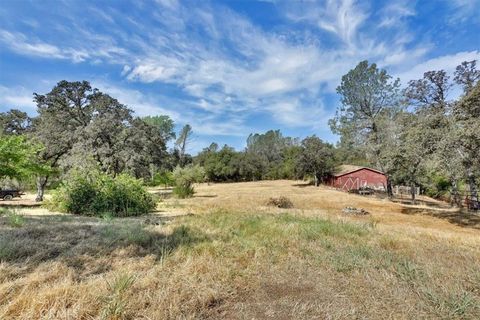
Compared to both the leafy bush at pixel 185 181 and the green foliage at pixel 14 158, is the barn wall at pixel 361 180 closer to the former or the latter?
the leafy bush at pixel 185 181

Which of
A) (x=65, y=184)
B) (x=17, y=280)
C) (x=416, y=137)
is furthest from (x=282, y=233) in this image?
(x=416, y=137)

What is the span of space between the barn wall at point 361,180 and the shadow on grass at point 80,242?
37.7m

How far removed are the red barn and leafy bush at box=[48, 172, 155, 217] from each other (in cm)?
3396

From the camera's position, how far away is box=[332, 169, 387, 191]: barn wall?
133 ft

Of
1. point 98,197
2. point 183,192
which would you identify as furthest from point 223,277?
point 183,192

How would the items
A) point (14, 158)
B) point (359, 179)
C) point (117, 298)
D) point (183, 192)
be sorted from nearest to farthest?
point (117, 298)
point (14, 158)
point (183, 192)
point (359, 179)

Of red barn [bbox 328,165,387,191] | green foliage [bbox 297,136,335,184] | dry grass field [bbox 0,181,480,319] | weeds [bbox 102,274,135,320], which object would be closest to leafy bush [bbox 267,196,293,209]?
dry grass field [bbox 0,181,480,319]

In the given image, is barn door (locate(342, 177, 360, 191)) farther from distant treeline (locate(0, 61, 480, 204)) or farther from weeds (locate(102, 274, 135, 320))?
weeds (locate(102, 274, 135, 320))

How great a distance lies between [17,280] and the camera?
3160 millimetres

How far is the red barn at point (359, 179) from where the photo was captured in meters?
40.4

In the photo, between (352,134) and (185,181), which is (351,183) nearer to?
(352,134)

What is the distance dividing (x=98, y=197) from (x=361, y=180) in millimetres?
37516

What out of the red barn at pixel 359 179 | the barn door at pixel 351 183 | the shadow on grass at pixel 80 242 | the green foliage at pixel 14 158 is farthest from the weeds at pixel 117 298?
the barn door at pixel 351 183

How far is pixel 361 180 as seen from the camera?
134 feet
